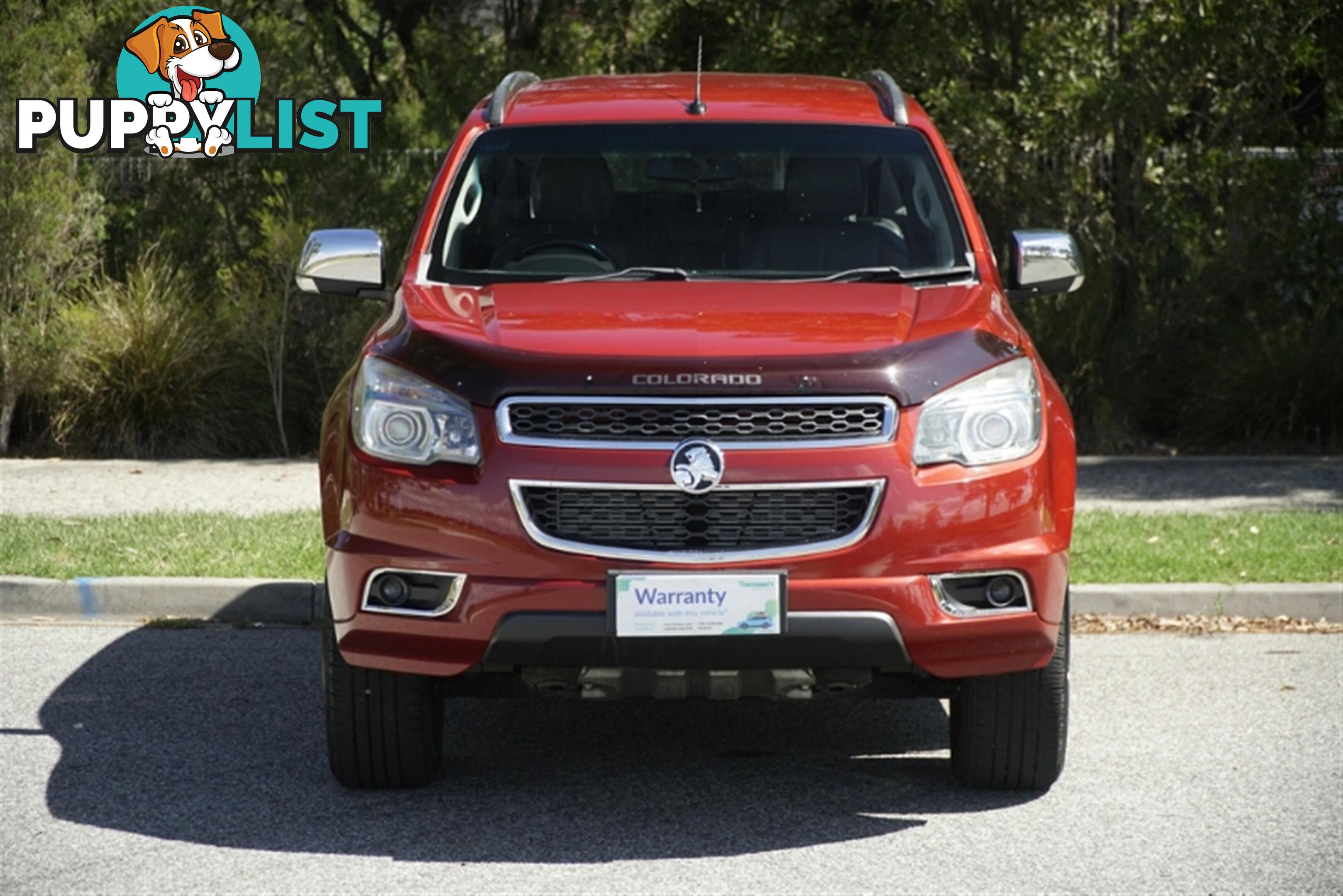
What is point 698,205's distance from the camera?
6230 millimetres

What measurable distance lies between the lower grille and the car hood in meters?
0.26

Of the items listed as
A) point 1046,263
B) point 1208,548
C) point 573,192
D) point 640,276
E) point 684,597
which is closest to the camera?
point 684,597

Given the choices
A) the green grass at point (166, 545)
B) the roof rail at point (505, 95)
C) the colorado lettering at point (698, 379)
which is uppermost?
the roof rail at point (505, 95)

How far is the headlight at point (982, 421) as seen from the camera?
500cm

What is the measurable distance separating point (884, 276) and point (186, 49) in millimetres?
10554

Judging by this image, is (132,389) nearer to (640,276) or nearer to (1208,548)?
(1208,548)

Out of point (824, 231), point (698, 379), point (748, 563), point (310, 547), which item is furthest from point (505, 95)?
point (310, 547)

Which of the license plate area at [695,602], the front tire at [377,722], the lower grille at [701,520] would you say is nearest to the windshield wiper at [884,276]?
the lower grille at [701,520]

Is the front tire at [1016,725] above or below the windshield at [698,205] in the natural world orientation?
below

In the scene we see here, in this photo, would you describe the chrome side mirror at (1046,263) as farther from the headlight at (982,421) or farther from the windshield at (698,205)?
the headlight at (982,421)

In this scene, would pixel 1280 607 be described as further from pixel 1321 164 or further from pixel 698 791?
pixel 1321 164

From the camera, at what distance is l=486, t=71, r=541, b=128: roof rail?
21.3ft

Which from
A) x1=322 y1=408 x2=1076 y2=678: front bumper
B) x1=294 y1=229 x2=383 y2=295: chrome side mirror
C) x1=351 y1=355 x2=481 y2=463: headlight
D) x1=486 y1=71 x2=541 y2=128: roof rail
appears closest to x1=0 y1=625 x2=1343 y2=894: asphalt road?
x1=322 y1=408 x2=1076 y2=678: front bumper

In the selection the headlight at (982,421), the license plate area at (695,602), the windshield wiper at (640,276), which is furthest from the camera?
the windshield wiper at (640,276)
